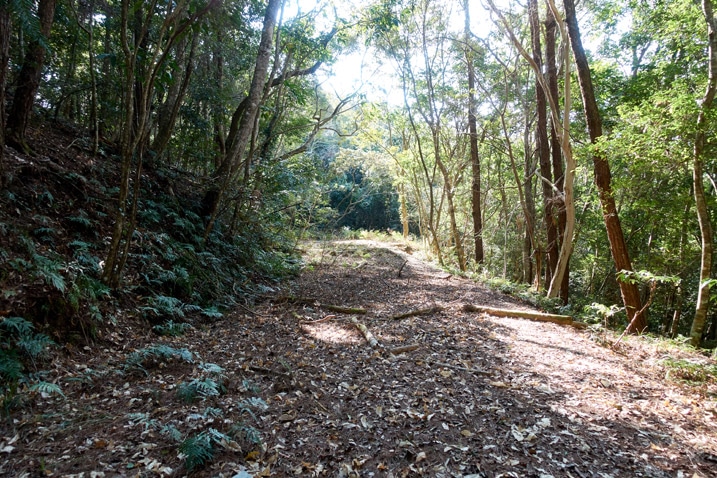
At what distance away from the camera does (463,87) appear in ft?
46.6

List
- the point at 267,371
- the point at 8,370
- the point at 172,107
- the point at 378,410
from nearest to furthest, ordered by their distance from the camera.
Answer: the point at 8,370
the point at 378,410
the point at 267,371
the point at 172,107

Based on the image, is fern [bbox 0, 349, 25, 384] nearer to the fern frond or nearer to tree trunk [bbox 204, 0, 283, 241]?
the fern frond

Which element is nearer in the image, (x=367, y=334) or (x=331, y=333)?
(x=367, y=334)

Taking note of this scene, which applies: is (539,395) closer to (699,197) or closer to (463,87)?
(699,197)

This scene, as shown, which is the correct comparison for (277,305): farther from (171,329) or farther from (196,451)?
(196,451)

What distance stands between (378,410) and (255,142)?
6.76 metres

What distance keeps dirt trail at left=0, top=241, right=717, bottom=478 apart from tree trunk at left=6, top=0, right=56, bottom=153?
142 inches

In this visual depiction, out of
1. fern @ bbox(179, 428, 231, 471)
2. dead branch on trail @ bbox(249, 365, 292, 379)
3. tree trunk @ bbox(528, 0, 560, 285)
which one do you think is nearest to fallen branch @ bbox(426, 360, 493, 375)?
dead branch on trail @ bbox(249, 365, 292, 379)

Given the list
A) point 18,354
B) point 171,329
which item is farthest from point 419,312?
point 18,354

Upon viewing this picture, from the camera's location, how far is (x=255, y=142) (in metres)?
8.18

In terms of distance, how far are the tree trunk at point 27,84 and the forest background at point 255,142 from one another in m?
0.02

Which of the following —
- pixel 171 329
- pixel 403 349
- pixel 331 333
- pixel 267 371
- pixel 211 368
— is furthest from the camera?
pixel 331 333

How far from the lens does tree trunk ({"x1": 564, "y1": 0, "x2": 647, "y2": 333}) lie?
23.0 feet

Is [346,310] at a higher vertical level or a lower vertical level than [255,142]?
lower
